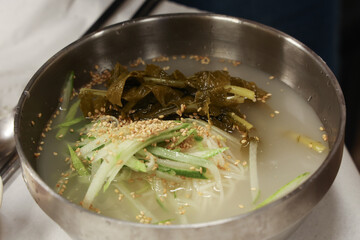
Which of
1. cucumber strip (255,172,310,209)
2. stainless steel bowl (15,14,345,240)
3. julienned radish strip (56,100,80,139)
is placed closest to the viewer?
stainless steel bowl (15,14,345,240)

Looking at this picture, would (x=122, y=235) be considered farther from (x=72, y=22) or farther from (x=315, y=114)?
(x=72, y=22)

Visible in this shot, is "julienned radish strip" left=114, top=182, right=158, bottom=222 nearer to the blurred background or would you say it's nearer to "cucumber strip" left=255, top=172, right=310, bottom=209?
"cucumber strip" left=255, top=172, right=310, bottom=209

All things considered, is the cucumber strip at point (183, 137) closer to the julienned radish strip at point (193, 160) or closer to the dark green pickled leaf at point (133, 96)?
the julienned radish strip at point (193, 160)

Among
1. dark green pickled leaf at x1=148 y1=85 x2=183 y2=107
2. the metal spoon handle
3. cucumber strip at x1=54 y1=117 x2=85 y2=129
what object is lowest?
the metal spoon handle

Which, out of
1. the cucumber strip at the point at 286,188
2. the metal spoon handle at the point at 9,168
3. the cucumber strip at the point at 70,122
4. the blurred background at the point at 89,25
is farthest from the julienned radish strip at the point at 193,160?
the blurred background at the point at 89,25

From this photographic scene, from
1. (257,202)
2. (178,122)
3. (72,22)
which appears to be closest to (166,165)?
(178,122)

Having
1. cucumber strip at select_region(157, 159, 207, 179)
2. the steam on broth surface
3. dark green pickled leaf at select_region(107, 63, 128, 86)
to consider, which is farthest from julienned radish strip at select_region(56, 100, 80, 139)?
cucumber strip at select_region(157, 159, 207, 179)

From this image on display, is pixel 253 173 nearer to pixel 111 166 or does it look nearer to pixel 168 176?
pixel 168 176
